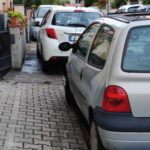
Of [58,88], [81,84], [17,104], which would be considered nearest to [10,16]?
[58,88]

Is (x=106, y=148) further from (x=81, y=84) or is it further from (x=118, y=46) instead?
(x=81, y=84)

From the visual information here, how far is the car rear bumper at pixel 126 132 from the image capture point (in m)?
2.85

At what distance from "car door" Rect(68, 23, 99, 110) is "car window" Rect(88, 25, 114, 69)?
31 cm

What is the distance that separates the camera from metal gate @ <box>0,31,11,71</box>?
784 cm

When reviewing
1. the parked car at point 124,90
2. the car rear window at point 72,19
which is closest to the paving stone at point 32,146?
the parked car at point 124,90

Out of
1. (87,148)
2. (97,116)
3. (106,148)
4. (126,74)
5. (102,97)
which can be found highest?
(126,74)

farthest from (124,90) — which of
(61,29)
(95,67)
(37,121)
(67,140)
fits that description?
(61,29)

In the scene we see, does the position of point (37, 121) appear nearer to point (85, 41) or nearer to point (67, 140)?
point (67, 140)

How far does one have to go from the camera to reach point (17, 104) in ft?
18.6

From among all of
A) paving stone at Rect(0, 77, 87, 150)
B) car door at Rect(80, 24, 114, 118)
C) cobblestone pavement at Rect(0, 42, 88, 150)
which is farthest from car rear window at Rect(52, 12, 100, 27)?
car door at Rect(80, 24, 114, 118)

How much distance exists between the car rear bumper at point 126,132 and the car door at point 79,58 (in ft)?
4.22

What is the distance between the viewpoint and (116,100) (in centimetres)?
293

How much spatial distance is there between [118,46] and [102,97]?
52 centimetres

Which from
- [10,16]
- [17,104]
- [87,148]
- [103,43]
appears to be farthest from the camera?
[10,16]
